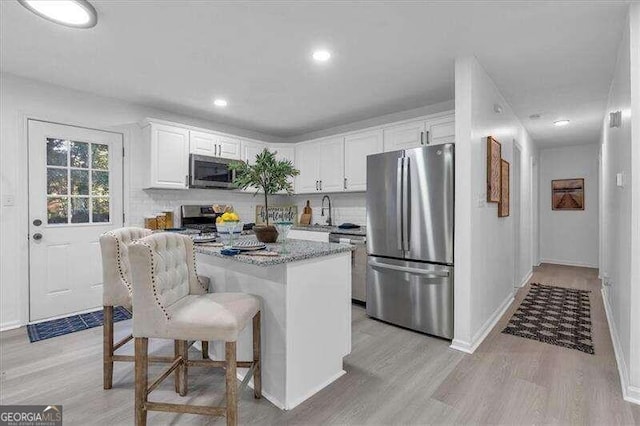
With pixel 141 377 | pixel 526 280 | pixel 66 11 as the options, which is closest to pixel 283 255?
pixel 141 377

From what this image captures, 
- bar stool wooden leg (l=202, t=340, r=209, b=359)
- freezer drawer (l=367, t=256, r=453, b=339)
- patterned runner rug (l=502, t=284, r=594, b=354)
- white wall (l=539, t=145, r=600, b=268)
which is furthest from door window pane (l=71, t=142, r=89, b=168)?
white wall (l=539, t=145, r=600, b=268)

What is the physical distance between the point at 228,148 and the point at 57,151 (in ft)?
6.27

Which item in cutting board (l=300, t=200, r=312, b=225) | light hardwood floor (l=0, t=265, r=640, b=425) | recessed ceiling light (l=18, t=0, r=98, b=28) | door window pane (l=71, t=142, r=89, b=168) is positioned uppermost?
recessed ceiling light (l=18, t=0, r=98, b=28)

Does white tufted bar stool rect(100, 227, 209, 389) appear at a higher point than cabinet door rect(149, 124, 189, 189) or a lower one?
lower

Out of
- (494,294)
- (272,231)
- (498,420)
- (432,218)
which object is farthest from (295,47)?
(494,294)

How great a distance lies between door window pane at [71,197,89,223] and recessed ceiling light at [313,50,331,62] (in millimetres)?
2981

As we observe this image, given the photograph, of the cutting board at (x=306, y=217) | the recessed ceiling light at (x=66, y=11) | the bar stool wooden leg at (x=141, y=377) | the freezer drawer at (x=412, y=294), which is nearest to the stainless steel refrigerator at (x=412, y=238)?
the freezer drawer at (x=412, y=294)

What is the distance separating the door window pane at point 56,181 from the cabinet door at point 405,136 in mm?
3693

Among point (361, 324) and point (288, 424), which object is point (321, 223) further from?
point (288, 424)

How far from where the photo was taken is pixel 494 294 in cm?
336

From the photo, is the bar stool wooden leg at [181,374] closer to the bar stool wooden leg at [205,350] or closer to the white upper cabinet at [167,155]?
the bar stool wooden leg at [205,350]

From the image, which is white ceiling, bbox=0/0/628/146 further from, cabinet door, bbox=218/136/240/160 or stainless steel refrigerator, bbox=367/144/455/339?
stainless steel refrigerator, bbox=367/144/455/339

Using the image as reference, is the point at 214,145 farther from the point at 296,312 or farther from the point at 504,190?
the point at 504,190

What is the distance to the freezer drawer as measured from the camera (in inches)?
112
